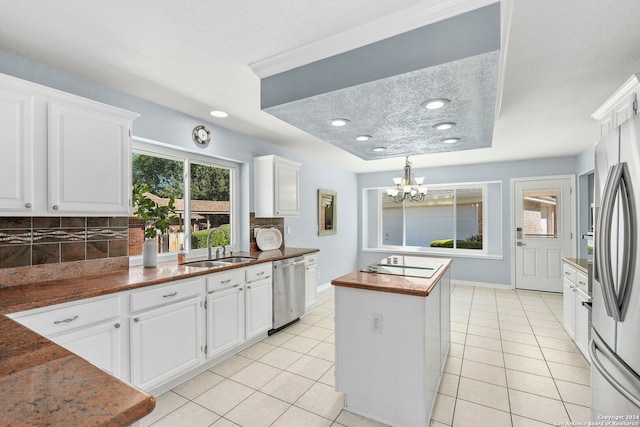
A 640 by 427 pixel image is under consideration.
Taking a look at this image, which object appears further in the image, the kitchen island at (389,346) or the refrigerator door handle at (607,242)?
the kitchen island at (389,346)

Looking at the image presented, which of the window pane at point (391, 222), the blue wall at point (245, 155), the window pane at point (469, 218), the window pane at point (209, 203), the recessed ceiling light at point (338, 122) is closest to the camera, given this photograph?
the blue wall at point (245, 155)

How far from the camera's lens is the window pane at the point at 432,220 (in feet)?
21.2

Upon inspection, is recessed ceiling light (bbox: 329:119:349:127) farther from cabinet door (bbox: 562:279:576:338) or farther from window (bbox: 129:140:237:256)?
cabinet door (bbox: 562:279:576:338)

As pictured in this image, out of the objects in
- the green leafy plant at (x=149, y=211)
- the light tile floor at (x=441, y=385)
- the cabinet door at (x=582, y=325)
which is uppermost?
the green leafy plant at (x=149, y=211)

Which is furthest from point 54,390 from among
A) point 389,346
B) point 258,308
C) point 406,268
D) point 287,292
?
point 287,292

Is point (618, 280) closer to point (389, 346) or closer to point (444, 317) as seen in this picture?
point (389, 346)

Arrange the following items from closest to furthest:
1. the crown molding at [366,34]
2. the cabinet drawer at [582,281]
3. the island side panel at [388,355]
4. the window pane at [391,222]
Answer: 1. the crown molding at [366,34]
2. the island side panel at [388,355]
3. the cabinet drawer at [582,281]
4. the window pane at [391,222]

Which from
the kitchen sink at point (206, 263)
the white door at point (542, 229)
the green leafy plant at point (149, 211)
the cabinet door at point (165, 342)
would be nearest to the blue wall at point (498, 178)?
the white door at point (542, 229)

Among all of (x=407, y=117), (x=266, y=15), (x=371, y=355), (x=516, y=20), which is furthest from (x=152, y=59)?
(x=371, y=355)

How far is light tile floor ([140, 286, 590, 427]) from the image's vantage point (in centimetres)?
206

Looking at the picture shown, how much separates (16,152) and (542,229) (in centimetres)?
686

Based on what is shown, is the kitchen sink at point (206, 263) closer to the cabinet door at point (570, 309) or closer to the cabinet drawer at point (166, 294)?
the cabinet drawer at point (166, 294)

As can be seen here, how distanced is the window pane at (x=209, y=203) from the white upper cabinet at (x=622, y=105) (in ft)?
11.7

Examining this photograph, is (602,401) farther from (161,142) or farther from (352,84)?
(161,142)
